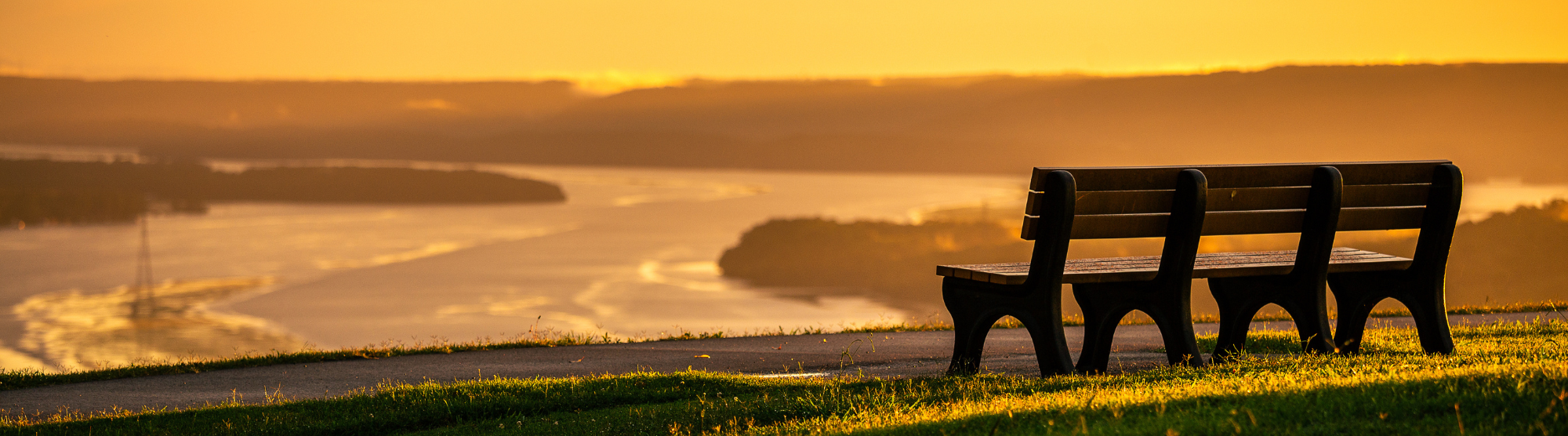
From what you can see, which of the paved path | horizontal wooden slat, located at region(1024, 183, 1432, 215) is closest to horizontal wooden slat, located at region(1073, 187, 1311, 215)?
horizontal wooden slat, located at region(1024, 183, 1432, 215)

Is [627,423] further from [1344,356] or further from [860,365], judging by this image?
[1344,356]

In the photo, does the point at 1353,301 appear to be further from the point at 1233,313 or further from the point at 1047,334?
the point at 1047,334

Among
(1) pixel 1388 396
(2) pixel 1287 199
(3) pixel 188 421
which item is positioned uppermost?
Result: (2) pixel 1287 199

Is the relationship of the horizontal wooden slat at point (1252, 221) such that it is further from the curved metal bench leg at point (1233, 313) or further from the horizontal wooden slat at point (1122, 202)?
the curved metal bench leg at point (1233, 313)

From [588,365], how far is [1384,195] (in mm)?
5340

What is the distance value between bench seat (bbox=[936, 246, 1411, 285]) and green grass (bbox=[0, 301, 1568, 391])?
133cm

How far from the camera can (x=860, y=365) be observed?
26.6 feet

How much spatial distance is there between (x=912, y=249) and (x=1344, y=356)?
152m

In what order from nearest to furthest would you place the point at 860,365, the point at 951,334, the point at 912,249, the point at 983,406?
the point at 983,406, the point at 860,365, the point at 951,334, the point at 912,249

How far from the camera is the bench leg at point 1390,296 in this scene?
6.84 m

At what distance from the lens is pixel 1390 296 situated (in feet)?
23.1

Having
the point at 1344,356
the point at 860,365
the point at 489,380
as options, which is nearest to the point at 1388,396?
the point at 1344,356

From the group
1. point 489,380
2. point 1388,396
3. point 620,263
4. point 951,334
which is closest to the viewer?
point 1388,396

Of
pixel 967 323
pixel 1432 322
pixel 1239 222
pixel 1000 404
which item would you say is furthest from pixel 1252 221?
pixel 1000 404
